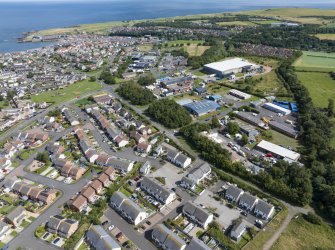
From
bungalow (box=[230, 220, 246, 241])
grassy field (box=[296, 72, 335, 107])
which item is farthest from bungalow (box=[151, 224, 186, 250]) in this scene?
grassy field (box=[296, 72, 335, 107])

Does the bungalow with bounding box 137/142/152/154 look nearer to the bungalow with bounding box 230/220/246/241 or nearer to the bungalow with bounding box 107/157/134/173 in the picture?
the bungalow with bounding box 107/157/134/173

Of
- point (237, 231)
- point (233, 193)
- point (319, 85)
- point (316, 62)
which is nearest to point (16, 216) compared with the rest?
point (237, 231)

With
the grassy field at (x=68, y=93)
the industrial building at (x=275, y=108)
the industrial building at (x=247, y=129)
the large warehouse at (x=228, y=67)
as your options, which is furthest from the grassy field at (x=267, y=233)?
the large warehouse at (x=228, y=67)

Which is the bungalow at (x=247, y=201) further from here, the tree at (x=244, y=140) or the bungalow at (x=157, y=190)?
the tree at (x=244, y=140)

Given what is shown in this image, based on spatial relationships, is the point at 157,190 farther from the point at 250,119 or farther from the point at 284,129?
the point at 284,129

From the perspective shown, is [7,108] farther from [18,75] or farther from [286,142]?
[286,142]

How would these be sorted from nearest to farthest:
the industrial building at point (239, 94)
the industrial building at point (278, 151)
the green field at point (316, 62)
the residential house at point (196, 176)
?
the residential house at point (196, 176), the industrial building at point (278, 151), the industrial building at point (239, 94), the green field at point (316, 62)

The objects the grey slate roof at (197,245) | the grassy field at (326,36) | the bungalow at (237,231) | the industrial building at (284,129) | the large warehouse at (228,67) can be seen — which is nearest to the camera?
the grey slate roof at (197,245)
